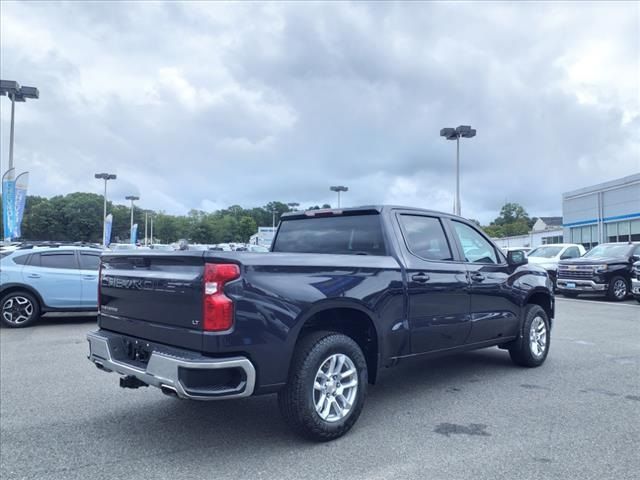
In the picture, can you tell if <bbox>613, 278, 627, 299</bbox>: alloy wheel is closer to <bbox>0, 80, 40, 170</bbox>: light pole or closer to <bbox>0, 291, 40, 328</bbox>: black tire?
<bbox>0, 291, 40, 328</bbox>: black tire

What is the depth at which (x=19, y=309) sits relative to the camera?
33.2 ft

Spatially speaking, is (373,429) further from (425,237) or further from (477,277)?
(477,277)

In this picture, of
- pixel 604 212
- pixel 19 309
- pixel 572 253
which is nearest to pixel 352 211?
pixel 19 309

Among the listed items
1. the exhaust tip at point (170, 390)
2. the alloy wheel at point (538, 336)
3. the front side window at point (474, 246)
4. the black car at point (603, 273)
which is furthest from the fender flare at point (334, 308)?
the black car at point (603, 273)

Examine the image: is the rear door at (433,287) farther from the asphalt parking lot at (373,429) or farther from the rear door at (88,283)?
the rear door at (88,283)

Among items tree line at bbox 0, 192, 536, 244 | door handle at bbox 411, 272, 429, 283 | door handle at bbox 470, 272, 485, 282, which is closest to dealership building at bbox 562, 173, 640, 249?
door handle at bbox 470, 272, 485, 282

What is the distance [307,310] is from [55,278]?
8276 mm

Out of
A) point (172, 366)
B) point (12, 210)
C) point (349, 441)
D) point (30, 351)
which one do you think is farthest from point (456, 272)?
point (12, 210)

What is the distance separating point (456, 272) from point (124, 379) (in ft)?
10.8

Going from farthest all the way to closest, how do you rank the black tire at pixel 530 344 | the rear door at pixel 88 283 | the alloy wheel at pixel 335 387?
the rear door at pixel 88 283 < the black tire at pixel 530 344 < the alloy wheel at pixel 335 387

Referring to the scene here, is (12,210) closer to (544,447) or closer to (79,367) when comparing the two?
(79,367)

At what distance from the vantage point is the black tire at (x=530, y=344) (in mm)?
6386

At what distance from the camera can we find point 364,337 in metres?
4.64

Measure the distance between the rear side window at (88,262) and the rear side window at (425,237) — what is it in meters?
7.86
